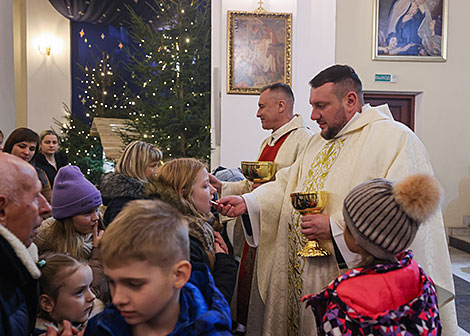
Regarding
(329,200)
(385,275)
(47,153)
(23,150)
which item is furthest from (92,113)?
(385,275)

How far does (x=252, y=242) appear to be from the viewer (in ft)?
10.2

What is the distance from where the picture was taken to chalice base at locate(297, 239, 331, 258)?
2468 millimetres

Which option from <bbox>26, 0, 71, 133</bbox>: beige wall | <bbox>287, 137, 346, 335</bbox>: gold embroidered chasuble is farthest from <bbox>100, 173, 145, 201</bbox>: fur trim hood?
<bbox>26, 0, 71, 133</bbox>: beige wall

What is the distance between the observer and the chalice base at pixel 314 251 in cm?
247

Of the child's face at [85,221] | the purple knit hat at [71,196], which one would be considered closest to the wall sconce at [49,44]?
the purple knit hat at [71,196]

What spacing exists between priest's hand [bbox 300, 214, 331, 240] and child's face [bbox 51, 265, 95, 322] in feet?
3.54

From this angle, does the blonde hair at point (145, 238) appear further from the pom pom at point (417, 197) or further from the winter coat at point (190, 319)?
the pom pom at point (417, 197)

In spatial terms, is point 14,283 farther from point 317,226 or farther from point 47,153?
point 47,153

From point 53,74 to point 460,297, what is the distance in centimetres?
1073

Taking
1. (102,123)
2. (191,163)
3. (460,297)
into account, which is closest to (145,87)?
(102,123)

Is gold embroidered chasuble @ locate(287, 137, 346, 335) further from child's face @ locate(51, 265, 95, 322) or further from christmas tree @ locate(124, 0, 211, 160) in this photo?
christmas tree @ locate(124, 0, 211, 160)

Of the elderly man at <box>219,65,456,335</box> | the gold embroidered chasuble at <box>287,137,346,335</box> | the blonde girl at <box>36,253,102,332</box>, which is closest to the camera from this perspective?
the blonde girl at <box>36,253,102,332</box>

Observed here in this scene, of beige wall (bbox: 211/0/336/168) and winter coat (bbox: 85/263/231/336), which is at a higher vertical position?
beige wall (bbox: 211/0/336/168)

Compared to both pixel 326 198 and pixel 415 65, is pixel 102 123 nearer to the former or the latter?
pixel 415 65
